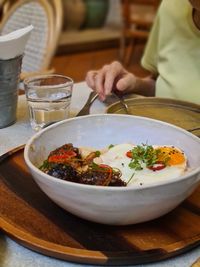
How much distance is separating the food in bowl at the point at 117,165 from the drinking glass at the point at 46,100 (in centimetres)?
27

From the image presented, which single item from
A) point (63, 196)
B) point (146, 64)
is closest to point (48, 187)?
point (63, 196)

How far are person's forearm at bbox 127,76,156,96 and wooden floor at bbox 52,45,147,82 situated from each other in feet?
8.69

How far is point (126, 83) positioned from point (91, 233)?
0.62m

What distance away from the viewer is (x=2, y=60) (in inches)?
35.6

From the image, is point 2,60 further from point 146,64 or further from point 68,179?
point 146,64

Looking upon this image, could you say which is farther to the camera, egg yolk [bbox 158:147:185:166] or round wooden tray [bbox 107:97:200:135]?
round wooden tray [bbox 107:97:200:135]

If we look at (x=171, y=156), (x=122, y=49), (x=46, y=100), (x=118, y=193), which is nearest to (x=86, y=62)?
(x=122, y=49)

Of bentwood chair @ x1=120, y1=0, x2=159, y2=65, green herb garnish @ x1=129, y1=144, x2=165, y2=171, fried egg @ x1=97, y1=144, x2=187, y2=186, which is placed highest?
green herb garnish @ x1=129, y1=144, x2=165, y2=171

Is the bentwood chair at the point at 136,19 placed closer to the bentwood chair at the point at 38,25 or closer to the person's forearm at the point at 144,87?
the bentwood chair at the point at 38,25

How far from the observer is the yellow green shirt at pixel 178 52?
1.16 meters

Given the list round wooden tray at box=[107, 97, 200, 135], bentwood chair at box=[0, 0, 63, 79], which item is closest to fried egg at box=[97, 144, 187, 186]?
round wooden tray at box=[107, 97, 200, 135]

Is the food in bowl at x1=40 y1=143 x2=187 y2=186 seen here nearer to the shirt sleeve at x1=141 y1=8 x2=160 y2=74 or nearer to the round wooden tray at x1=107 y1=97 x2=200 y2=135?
the round wooden tray at x1=107 y1=97 x2=200 y2=135

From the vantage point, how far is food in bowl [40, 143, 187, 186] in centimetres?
61

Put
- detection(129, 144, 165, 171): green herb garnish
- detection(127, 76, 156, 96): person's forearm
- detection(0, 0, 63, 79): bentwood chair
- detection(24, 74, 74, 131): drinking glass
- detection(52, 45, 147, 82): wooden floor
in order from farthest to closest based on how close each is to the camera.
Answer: detection(52, 45, 147, 82): wooden floor, detection(0, 0, 63, 79): bentwood chair, detection(127, 76, 156, 96): person's forearm, detection(24, 74, 74, 131): drinking glass, detection(129, 144, 165, 171): green herb garnish
